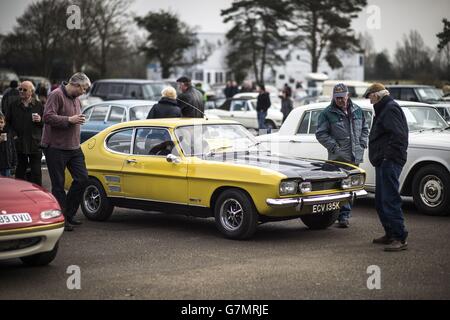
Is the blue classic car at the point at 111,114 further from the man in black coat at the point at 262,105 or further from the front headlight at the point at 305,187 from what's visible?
the man in black coat at the point at 262,105

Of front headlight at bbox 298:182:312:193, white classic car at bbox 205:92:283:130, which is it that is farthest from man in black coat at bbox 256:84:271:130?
front headlight at bbox 298:182:312:193

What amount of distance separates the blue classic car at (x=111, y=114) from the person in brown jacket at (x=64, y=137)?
7235mm

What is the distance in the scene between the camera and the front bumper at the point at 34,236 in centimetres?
646

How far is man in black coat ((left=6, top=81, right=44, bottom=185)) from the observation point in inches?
419

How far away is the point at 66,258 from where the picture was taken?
763 cm

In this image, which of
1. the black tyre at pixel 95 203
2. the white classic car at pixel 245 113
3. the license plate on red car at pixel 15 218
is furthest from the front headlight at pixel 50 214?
the white classic car at pixel 245 113

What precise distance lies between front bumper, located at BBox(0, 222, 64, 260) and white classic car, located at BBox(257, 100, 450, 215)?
5.02m

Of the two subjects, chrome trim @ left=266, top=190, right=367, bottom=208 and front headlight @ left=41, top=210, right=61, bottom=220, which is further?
chrome trim @ left=266, top=190, right=367, bottom=208

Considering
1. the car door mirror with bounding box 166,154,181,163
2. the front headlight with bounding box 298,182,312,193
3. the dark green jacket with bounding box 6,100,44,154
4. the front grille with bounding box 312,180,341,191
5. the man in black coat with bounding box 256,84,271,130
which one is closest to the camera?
the front headlight with bounding box 298,182,312,193

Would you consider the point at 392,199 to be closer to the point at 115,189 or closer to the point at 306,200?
the point at 306,200

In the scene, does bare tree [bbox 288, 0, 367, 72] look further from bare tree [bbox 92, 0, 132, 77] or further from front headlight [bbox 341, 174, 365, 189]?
front headlight [bbox 341, 174, 365, 189]

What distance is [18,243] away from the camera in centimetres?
661
